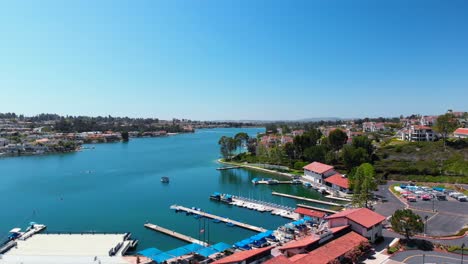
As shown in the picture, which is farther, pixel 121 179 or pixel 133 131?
pixel 133 131

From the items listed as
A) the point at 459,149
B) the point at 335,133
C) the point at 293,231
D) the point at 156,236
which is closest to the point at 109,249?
the point at 156,236

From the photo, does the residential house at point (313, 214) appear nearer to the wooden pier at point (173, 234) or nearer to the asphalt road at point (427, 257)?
the asphalt road at point (427, 257)

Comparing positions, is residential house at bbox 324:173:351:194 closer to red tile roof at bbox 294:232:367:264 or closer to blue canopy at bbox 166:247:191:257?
red tile roof at bbox 294:232:367:264

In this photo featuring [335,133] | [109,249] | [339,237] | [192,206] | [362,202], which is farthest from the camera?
[335,133]

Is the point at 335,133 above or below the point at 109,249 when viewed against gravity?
above

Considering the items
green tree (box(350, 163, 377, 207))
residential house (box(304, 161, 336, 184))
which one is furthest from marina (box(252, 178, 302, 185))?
green tree (box(350, 163, 377, 207))

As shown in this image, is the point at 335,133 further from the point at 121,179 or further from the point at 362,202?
the point at 121,179
